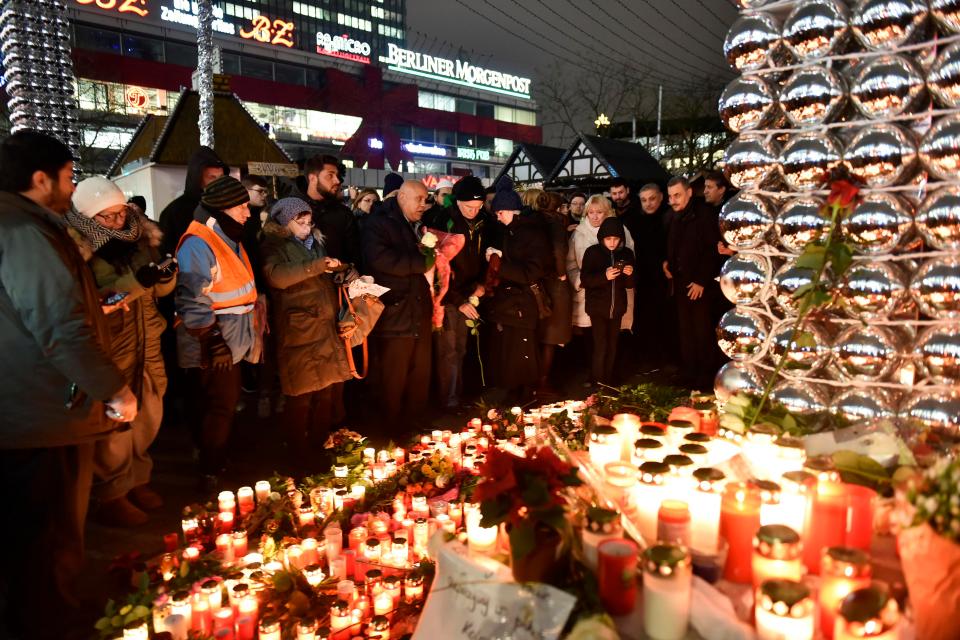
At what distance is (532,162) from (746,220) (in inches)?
792

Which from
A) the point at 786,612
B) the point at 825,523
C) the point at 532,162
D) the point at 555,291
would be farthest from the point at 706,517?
the point at 532,162

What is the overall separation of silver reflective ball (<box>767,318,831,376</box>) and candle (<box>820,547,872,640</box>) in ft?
4.79

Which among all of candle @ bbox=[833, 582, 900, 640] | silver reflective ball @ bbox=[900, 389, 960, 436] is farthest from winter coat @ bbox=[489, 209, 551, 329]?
candle @ bbox=[833, 582, 900, 640]

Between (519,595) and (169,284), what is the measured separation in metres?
3.24

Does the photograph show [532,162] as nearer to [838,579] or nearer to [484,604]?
[484,604]

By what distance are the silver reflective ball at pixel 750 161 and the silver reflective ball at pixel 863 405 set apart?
1.04m

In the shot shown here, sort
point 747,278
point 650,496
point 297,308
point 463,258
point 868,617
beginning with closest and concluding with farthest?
point 868,617, point 650,496, point 747,278, point 297,308, point 463,258

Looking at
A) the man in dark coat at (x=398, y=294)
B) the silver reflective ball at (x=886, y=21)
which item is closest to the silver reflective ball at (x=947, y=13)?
the silver reflective ball at (x=886, y=21)

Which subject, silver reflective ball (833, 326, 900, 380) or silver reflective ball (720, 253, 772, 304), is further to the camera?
silver reflective ball (720, 253, 772, 304)

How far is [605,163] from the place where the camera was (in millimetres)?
17719

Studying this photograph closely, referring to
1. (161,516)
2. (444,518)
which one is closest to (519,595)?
(444,518)

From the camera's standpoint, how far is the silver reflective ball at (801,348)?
2.95 m

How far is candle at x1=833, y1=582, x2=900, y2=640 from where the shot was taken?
1433mm

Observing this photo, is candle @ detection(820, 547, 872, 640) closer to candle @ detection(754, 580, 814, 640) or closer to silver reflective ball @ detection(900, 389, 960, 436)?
candle @ detection(754, 580, 814, 640)
